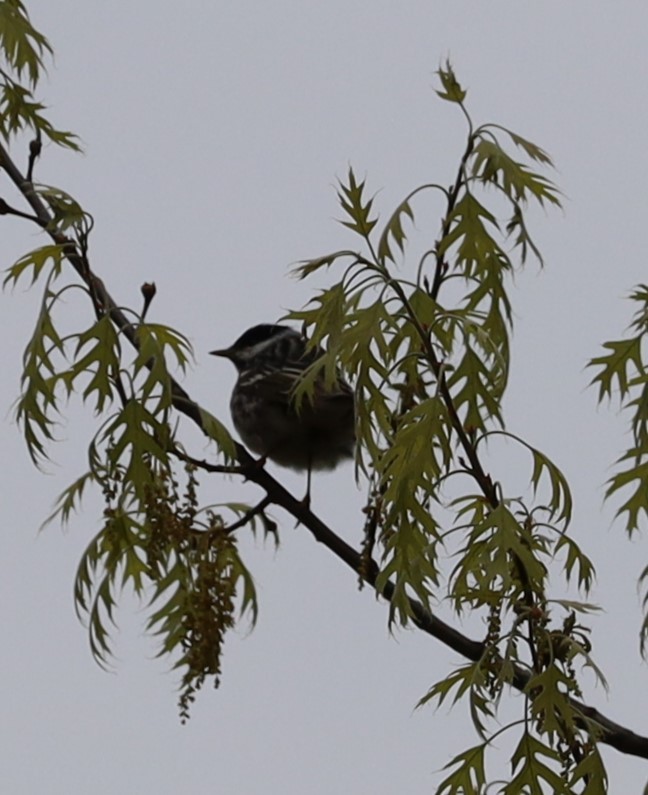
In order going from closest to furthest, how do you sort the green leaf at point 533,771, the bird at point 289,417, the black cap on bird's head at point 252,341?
the green leaf at point 533,771
the bird at point 289,417
the black cap on bird's head at point 252,341

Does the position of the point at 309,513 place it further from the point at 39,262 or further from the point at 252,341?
the point at 252,341

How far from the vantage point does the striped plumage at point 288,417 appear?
5.16 m

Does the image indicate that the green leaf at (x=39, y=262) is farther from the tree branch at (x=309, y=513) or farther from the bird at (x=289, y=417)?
the bird at (x=289, y=417)

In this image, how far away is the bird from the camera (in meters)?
5.16

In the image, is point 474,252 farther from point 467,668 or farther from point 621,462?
point 467,668

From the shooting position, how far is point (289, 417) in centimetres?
534

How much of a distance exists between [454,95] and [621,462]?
3.00ft

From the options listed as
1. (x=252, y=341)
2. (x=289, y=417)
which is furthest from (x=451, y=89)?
(x=252, y=341)

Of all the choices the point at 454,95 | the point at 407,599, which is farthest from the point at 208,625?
the point at 454,95

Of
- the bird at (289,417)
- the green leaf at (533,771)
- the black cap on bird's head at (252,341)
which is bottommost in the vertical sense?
the green leaf at (533,771)

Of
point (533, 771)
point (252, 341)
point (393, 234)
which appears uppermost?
point (252, 341)

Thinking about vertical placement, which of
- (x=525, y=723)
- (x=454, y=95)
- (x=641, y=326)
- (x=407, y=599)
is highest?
(x=454, y=95)

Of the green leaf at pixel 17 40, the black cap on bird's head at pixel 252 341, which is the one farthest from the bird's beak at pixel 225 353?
the green leaf at pixel 17 40

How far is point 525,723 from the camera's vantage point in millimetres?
2898
